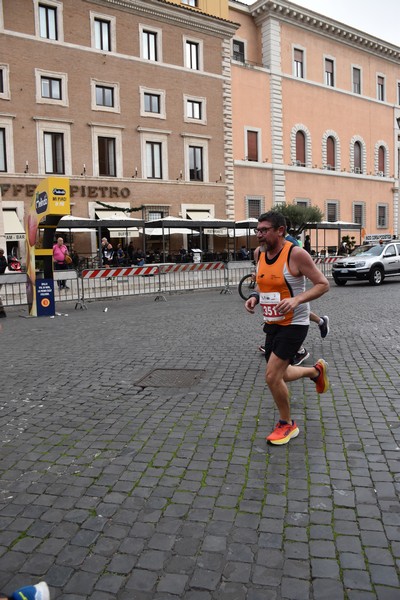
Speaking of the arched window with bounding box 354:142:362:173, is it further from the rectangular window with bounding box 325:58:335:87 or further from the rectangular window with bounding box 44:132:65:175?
the rectangular window with bounding box 44:132:65:175

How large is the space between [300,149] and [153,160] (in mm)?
13510

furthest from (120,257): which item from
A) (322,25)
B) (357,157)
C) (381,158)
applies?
(381,158)

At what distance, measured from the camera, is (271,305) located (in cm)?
452

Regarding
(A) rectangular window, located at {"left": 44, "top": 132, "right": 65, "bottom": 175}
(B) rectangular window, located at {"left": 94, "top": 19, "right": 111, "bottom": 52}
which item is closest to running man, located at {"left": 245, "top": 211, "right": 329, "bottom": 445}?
(A) rectangular window, located at {"left": 44, "top": 132, "right": 65, "bottom": 175}

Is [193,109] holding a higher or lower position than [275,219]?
Answer: higher

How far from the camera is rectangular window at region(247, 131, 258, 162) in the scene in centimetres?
3619

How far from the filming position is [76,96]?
2814 cm

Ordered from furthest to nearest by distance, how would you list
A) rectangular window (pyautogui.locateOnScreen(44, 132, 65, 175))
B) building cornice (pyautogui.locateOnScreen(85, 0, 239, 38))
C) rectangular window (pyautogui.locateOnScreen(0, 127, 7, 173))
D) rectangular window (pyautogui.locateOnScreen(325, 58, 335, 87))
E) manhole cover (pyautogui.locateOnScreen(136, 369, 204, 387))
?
rectangular window (pyautogui.locateOnScreen(325, 58, 335, 87)) → building cornice (pyautogui.locateOnScreen(85, 0, 239, 38)) → rectangular window (pyautogui.locateOnScreen(44, 132, 65, 175)) → rectangular window (pyautogui.locateOnScreen(0, 127, 7, 173)) → manhole cover (pyautogui.locateOnScreen(136, 369, 204, 387))

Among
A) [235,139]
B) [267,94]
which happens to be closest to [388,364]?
[235,139]

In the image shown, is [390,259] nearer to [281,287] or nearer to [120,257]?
[120,257]

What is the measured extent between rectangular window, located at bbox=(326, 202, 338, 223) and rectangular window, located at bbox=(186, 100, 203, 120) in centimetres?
1350

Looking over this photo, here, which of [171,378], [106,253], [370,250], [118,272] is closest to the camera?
[171,378]

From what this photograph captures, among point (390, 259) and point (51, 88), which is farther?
point (51, 88)

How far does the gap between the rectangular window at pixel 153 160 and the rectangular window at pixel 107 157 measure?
2.12 metres
